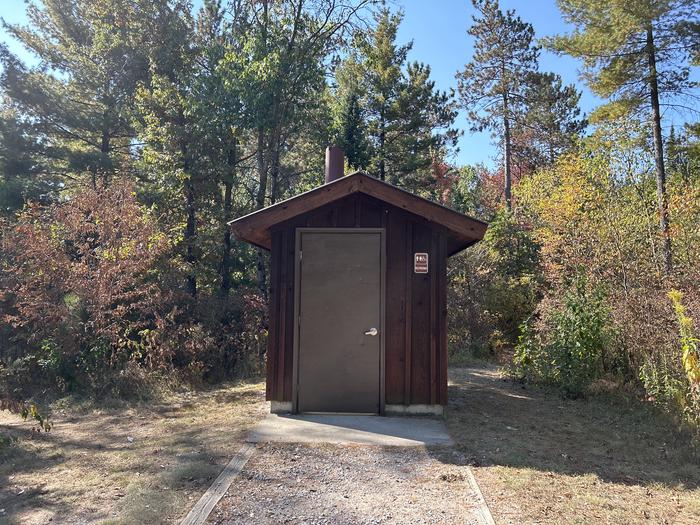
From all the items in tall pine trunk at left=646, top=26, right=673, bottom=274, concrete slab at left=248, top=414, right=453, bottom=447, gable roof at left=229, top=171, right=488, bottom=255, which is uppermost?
tall pine trunk at left=646, top=26, right=673, bottom=274

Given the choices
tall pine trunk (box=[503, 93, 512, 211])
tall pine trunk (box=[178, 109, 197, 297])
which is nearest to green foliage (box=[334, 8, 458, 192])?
tall pine trunk (box=[503, 93, 512, 211])

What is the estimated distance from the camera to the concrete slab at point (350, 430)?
520 centimetres

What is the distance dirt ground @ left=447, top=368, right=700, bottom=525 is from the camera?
371 cm

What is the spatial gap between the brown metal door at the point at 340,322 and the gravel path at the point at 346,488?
1.10m

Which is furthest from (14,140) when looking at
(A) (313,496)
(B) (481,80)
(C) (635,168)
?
(B) (481,80)

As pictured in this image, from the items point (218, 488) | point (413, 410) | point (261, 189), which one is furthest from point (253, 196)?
point (218, 488)

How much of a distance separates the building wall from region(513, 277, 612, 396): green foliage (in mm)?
2556

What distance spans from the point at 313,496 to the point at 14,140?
54.5 ft

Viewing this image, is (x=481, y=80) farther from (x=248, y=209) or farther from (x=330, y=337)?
(x=330, y=337)

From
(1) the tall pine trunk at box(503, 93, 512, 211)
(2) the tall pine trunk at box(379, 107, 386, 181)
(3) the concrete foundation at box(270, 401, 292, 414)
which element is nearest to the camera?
(3) the concrete foundation at box(270, 401, 292, 414)

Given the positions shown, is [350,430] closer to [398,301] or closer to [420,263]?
[398,301]

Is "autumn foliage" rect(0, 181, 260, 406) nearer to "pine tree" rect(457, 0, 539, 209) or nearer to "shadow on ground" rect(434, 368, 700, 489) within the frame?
"shadow on ground" rect(434, 368, 700, 489)

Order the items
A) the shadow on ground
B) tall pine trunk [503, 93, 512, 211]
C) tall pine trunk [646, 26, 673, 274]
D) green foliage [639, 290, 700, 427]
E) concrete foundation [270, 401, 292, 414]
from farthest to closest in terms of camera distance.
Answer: tall pine trunk [503, 93, 512, 211]
tall pine trunk [646, 26, 673, 274]
concrete foundation [270, 401, 292, 414]
green foliage [639, 290, 700, 427]
the shadow on ground

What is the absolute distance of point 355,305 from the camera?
6.12 m
